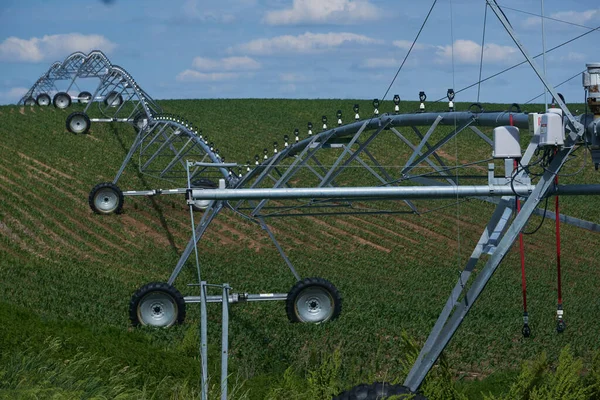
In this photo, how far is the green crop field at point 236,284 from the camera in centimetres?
1141

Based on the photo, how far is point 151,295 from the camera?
16484 mm

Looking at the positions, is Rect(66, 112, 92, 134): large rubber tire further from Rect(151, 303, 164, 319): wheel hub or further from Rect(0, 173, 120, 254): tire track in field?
Rect(151, 303, 164, 319): wheel hub

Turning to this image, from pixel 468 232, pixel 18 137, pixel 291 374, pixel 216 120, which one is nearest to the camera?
pixel 291 374

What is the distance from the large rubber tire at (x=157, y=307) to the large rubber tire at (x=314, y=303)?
1966 mm

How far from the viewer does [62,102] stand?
47.2 metres

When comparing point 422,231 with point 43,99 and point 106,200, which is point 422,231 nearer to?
point 106,200

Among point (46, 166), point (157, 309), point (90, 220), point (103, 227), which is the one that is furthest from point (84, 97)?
point (157, 309)

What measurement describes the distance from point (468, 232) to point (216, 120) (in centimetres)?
2306

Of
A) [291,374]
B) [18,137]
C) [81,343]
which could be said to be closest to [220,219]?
[18,137]

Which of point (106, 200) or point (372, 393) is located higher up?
point (106, 200)

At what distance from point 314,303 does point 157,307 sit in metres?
2.77

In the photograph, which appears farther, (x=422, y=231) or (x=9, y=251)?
(x=422, y=231)

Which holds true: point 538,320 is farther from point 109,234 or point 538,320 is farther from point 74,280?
point 109,234

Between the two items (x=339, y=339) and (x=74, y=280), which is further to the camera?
(x=74, y=280)
